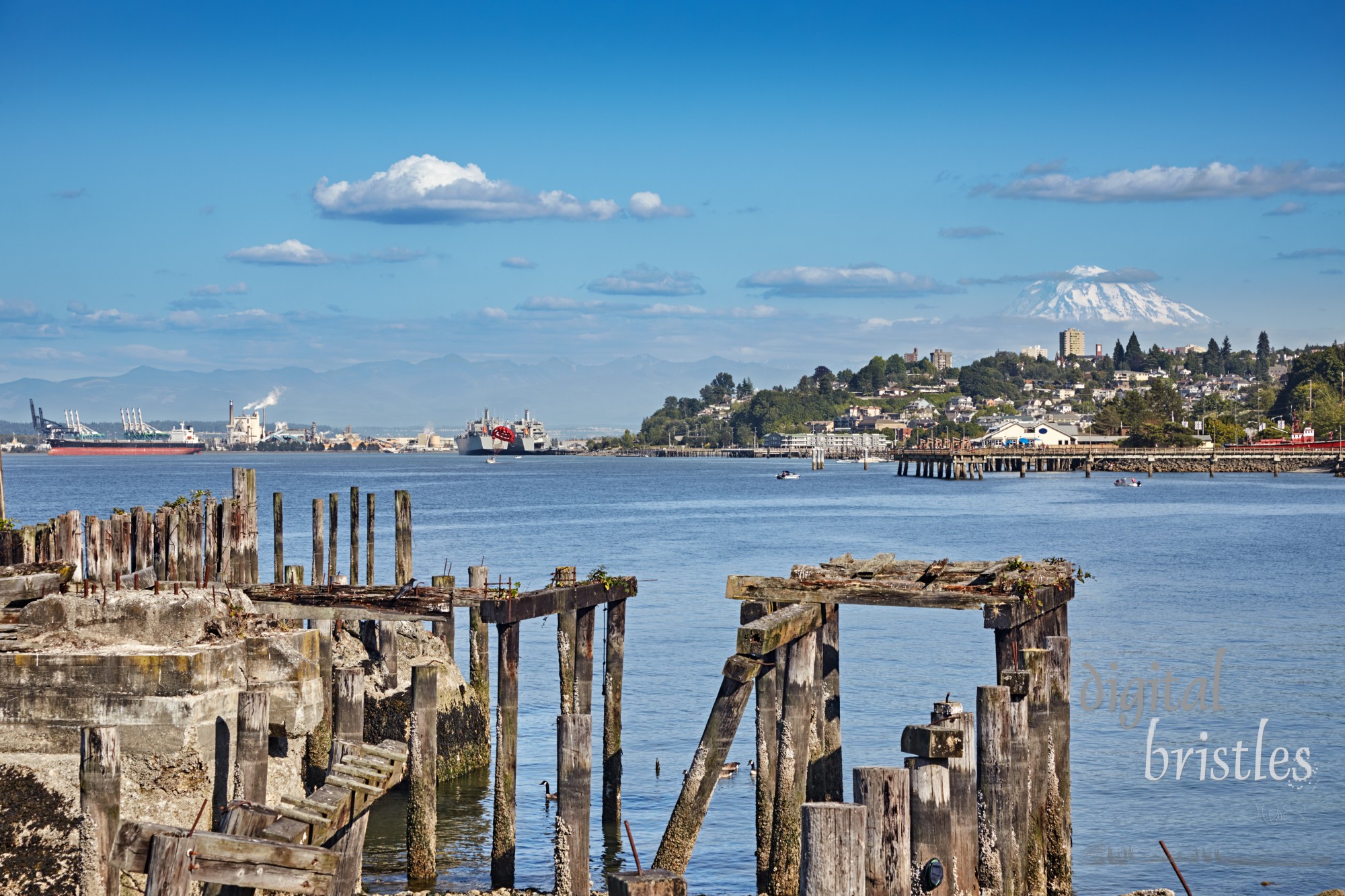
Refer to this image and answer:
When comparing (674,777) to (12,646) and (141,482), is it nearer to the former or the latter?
Result: (12,646)

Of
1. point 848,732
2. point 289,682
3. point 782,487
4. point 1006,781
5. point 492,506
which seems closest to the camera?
point 1006,781

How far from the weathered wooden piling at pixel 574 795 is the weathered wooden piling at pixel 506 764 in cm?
267

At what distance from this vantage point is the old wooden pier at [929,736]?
11328mm

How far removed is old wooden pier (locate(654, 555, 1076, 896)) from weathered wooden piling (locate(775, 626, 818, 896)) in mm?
16

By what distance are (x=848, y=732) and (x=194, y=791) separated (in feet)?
44.5

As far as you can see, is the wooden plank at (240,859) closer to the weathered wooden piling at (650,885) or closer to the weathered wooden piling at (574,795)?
the weathered wooden piling at (650,885)

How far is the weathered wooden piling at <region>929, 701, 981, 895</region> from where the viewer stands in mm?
11523

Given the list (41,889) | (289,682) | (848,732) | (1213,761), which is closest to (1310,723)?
(1213,761)

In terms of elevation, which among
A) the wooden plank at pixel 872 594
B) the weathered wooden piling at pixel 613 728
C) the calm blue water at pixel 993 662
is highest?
the wooden plank at pixel 872 594

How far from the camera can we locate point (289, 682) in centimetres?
1705

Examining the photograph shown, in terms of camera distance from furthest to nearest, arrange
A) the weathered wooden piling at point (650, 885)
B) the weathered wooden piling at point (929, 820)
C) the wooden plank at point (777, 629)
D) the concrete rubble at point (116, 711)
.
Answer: the concrete rubble at point (116, 711)
the wooden plank at point (777, 629)
the weathered wooden piling at point (929, 820)
the weathered wooden piling at point (650, 885)

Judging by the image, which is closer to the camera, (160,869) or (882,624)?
(160,869)

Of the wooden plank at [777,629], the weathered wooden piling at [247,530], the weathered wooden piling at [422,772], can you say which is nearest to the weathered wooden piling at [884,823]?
the wooden plank at [777,629]

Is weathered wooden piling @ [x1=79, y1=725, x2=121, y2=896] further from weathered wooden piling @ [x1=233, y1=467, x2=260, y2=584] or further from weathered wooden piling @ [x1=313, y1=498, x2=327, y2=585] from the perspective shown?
weathered wooden piling @ [x1=313, y1=498, x2=327, y2=585]
